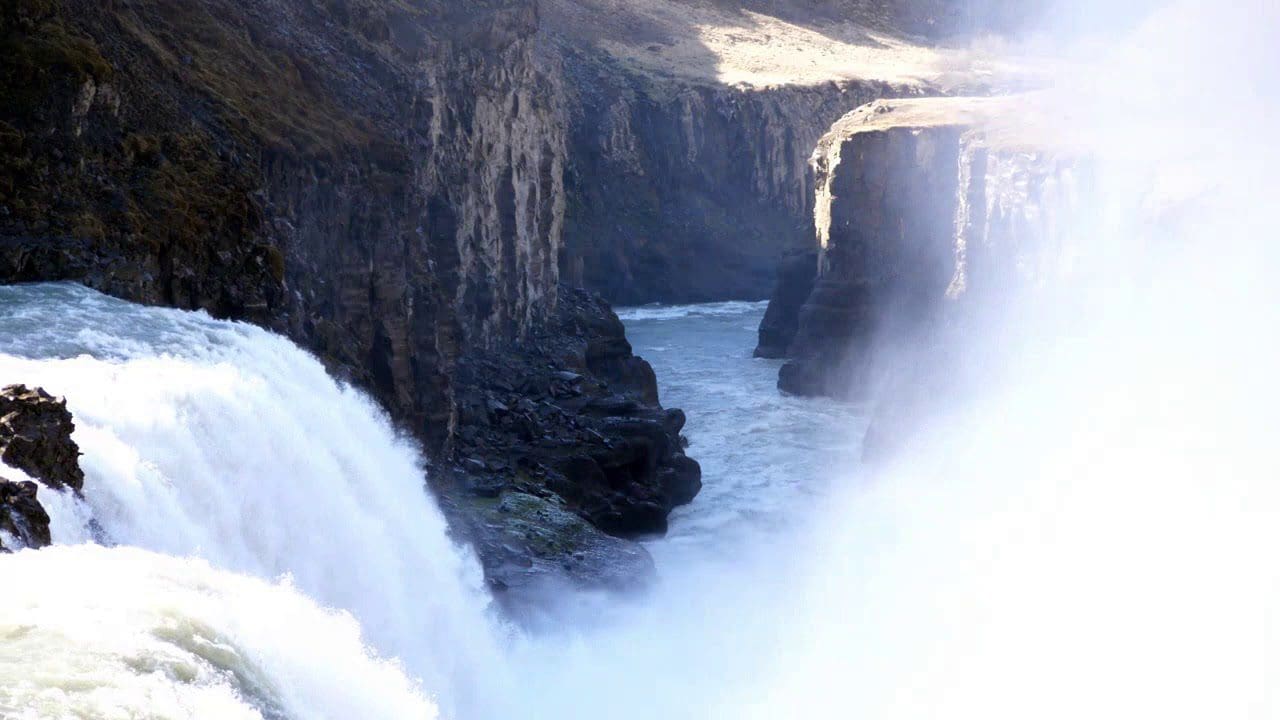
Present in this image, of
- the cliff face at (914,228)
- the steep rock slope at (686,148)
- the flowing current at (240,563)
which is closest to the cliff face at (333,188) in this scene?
the flowing current at (240,563)

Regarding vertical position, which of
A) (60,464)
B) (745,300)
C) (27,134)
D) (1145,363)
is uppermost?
(27,134)

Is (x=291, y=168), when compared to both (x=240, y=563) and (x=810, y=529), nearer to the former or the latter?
(x=240, y=563)

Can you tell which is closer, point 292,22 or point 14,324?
point 14,324

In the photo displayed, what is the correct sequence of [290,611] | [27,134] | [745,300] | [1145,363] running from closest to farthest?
[290,611] < [27,134] < [1145,363] < [745,300]

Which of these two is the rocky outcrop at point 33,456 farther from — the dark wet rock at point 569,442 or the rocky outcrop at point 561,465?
the dark wet rock at point 569,442

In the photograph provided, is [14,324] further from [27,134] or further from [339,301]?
[339,301]

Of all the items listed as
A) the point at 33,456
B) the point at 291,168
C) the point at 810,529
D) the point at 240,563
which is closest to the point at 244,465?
the point at 240,563

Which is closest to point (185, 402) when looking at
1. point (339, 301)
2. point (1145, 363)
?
point (339, 301)
